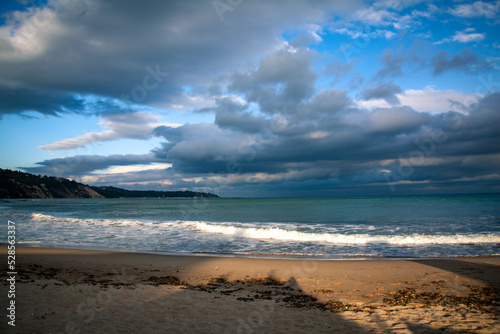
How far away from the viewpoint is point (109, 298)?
737 centimetres

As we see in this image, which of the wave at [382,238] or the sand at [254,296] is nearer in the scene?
the sand at [254,296]

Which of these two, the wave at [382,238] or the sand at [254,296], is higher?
the sand at [254,296]

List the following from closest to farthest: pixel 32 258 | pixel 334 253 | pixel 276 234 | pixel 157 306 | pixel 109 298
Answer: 1. pixel 157 306
2. pixel 109 298
3. pixel 32 258
4. pixel 334 253
5. pixel 276 234

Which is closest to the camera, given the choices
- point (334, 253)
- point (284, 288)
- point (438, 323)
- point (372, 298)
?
point (438, 323)

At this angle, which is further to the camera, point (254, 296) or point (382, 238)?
point (382, 238)

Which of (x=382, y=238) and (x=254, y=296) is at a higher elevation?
(x=254, y=296)

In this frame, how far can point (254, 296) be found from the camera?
8.02 meters

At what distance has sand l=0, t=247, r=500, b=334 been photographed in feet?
19.2

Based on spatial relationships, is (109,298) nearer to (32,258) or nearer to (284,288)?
(284,288)

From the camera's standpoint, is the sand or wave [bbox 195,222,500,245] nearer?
the sand

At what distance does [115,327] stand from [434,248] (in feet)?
58.7

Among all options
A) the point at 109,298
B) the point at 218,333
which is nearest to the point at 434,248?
the point at 218,333

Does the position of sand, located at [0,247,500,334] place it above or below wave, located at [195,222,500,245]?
above

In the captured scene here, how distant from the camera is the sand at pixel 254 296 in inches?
230
